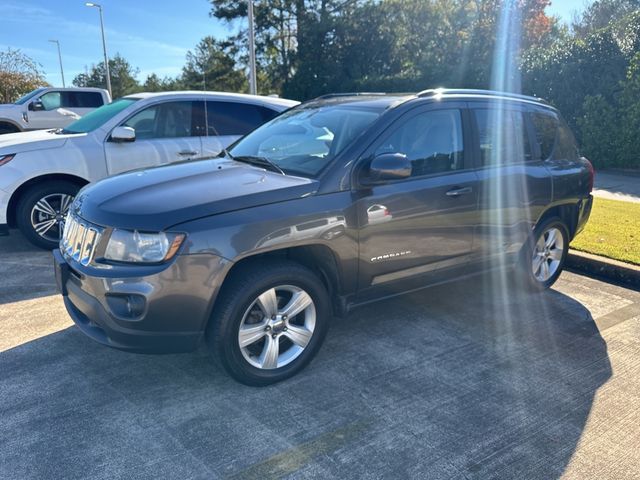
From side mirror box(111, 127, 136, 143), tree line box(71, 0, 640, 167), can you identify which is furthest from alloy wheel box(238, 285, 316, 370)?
tree line box(71, 0, 640, 167)

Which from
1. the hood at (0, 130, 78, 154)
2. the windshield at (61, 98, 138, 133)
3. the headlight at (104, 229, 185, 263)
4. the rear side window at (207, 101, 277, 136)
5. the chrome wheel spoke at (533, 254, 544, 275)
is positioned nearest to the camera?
the headlight at (104, 229, 185, 263)

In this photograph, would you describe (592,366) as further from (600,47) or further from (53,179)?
(600,47)

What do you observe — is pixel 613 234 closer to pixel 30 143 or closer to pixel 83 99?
pixel 30 143

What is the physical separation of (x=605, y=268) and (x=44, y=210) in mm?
6200

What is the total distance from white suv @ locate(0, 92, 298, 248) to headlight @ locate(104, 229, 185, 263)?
3.24 meters

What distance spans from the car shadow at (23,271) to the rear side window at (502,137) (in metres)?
4.05

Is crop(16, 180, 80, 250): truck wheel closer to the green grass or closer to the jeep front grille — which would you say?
the jeep front grille

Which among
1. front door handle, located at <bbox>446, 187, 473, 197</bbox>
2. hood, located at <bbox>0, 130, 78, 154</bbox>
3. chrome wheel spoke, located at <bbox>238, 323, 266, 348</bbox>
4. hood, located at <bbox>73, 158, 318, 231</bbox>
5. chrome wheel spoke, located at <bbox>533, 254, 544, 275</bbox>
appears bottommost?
chrome wheel spoke, located at <bbox>533, 254, 544, 275</bbox>

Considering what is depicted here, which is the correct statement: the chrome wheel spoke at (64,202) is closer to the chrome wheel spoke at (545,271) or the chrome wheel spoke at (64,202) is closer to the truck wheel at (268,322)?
the truck wheel at (268,322)

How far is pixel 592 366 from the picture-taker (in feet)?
11.8

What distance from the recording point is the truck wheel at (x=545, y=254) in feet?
15.5

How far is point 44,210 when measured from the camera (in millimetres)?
5785

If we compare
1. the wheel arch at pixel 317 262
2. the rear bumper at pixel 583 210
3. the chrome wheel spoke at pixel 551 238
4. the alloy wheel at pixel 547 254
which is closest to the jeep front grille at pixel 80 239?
the wheel arch at pixel 317 262

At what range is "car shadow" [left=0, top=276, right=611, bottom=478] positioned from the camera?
8.43ft
